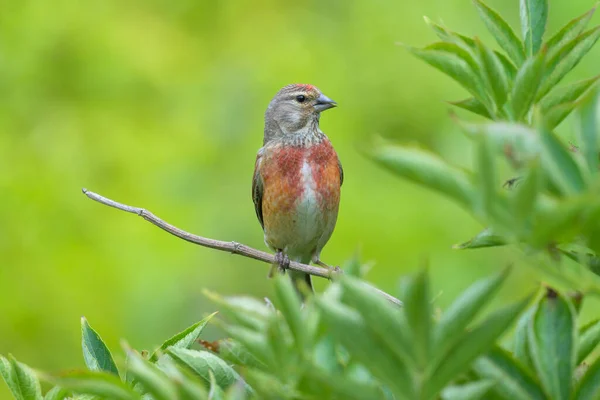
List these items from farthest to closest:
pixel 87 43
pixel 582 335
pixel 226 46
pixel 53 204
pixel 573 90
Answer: pixel 226 46 → pixel 87 43 → pixel 53 204 → pixel 573 90 → pixel 582 335

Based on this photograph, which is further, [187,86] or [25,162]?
[187,86]

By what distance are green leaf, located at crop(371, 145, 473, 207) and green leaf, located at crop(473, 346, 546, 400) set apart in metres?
0.27

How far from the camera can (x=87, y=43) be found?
8.02 metres

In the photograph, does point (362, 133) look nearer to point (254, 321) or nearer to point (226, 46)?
point (226, 46)

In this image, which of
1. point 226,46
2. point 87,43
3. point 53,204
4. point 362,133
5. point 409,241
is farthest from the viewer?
point 226,46

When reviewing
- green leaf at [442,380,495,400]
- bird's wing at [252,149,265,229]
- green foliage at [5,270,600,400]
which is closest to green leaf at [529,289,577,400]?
green foliage at [5,270,600,400]

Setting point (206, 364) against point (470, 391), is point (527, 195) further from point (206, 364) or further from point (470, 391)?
point (206, 364)

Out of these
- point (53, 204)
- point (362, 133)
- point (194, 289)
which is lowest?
point (194, 289)

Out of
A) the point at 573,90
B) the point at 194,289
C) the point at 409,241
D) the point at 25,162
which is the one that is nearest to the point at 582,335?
the point at 573,90

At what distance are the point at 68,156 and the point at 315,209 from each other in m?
2.90

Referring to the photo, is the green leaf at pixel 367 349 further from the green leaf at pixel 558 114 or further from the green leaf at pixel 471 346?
the green leaf at pixel 558 114

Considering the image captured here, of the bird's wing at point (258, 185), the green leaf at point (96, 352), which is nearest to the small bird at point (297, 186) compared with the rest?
the bird's wing at point (258, 185)

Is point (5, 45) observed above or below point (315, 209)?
above

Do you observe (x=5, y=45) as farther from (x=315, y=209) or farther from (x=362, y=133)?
(x=315, y=209)
